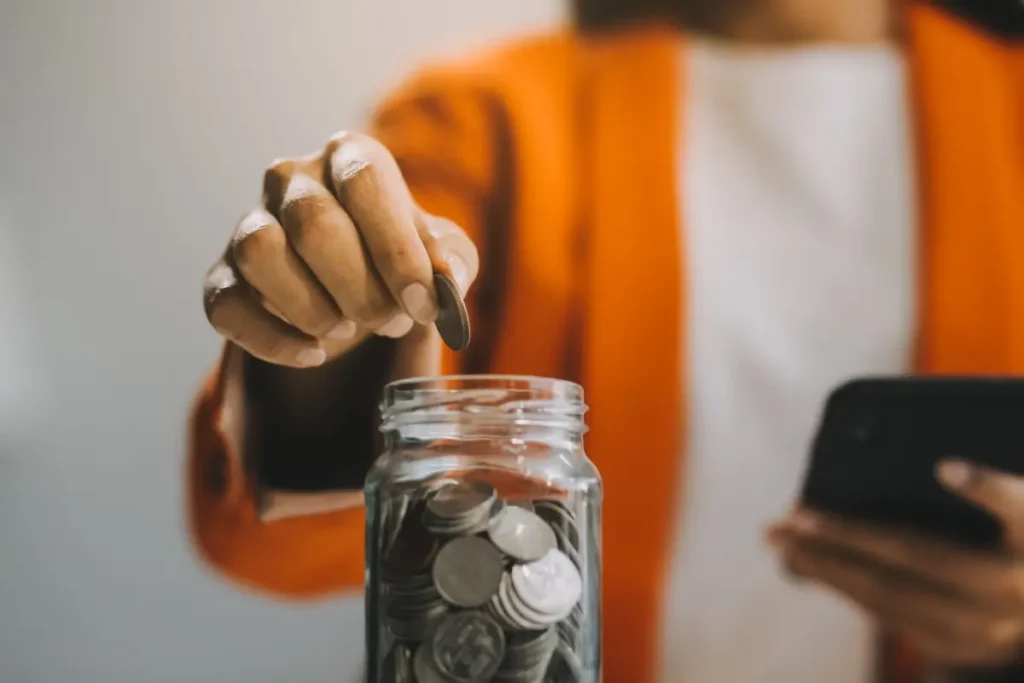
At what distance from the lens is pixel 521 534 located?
13.0 inches

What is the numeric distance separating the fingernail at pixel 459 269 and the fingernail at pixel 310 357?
0.22 feet

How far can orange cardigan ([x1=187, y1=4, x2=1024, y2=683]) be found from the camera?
51 cm

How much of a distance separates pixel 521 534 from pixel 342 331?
11 cm

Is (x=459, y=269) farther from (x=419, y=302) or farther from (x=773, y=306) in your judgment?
(x=773, y=306)

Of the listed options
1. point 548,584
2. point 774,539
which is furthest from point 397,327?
point 774,539

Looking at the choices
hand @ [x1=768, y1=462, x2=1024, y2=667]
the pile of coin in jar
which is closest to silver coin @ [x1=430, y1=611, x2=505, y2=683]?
the pile of coin in jar

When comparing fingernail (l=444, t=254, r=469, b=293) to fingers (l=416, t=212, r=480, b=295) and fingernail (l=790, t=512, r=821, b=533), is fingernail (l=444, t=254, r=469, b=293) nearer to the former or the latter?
fingers (l=416, t=212, r=480, b=295)

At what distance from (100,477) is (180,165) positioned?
6.6 inches

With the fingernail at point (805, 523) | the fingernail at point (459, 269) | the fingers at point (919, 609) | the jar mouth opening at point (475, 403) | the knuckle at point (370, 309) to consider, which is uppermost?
the fingernail at point (459, 269)

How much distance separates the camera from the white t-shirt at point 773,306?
57cm

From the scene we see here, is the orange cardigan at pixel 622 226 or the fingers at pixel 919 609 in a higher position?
the orange cardigan at pixel 622 226

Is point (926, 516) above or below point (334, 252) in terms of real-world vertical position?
below

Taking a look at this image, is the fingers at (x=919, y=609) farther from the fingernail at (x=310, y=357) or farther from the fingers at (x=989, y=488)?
the fingernail at (x=310, y=357)

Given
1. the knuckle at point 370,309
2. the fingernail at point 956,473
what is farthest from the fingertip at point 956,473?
the knuckle at point 370,309
